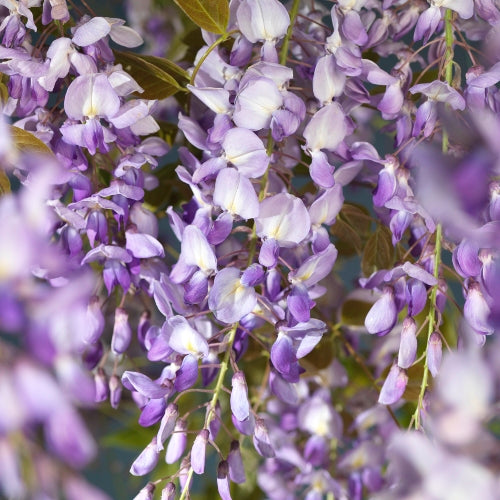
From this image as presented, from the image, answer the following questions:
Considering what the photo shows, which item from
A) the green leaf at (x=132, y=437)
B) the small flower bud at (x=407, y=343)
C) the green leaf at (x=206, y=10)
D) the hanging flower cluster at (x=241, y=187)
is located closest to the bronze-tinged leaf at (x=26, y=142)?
the hanging flower cluster at (x=241, y=187)

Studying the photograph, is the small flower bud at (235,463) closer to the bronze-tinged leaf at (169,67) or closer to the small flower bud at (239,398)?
the small flower bud at (239,398)

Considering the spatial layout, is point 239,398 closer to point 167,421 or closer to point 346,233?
point 167,421

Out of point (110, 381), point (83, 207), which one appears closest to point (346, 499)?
point (110, 381)

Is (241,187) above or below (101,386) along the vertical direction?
above

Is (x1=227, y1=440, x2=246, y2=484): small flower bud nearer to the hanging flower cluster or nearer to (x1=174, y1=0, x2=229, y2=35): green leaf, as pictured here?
the hanging flower cluster

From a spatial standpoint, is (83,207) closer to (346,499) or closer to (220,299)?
(220,299)

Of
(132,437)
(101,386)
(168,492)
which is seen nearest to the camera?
(168,492)

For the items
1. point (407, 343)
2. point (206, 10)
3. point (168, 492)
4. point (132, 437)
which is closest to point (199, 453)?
point (168, 492)
